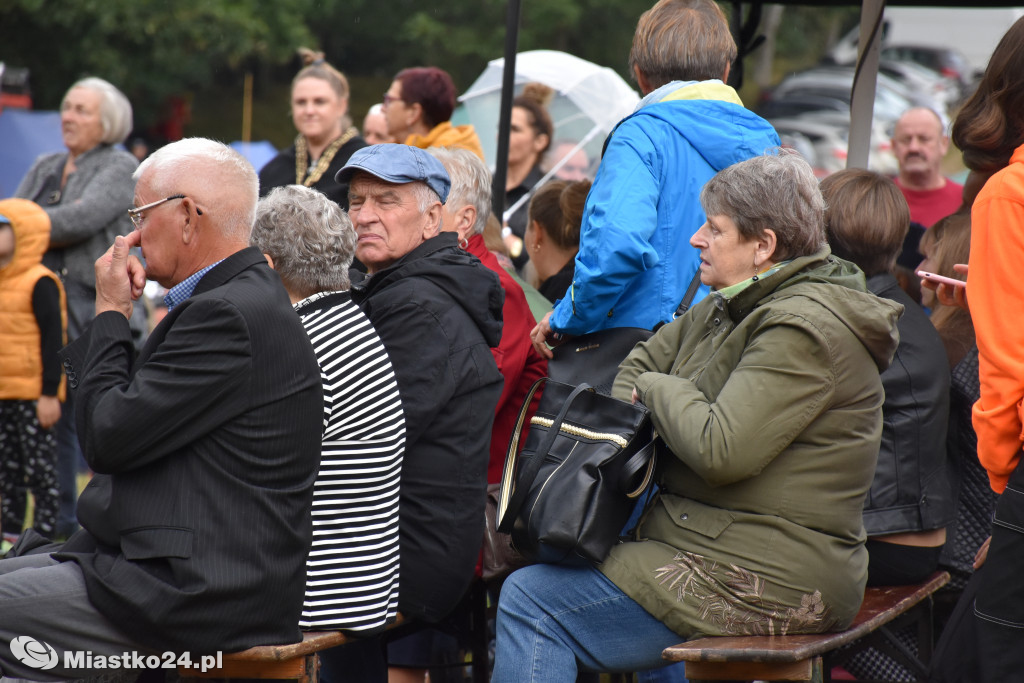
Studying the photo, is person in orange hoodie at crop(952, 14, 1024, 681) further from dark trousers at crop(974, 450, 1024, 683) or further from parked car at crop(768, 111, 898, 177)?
parked car at crop(768, 111, 898, 177)

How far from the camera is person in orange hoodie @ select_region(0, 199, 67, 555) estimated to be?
5.70 m

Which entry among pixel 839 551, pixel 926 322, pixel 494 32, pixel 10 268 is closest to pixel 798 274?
pixel 839 551

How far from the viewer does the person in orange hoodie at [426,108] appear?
17.4 feet

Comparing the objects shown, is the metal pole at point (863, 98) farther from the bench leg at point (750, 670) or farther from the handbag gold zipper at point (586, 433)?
the bench leg at point (750, 670)

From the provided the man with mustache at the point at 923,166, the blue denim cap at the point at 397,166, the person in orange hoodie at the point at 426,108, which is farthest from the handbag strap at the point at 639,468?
the man with mustache at the point at 923,166

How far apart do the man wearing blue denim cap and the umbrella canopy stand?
158 inches

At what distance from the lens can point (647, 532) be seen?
2.96m

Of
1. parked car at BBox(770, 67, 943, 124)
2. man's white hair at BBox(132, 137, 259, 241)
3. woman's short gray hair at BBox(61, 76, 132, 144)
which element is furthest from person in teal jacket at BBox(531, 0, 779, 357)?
parked car at BBox(770, 67, 943, 124)

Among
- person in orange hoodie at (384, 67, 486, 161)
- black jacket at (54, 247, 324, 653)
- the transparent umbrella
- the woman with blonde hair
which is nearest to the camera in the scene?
black jacket at (54, 247, 324, 653)

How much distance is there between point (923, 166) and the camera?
5.98 metres

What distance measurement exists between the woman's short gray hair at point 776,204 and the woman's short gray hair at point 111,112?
4.25 meters

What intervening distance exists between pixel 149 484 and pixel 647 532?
1256 mm

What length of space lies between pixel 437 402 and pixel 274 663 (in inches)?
33.9

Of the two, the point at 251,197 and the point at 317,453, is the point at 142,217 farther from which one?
the point at 317,453
